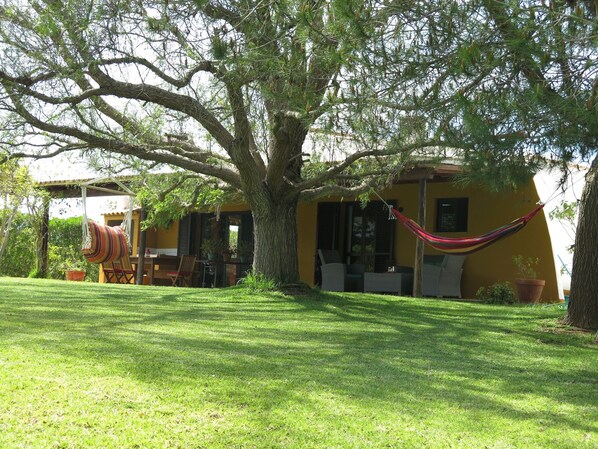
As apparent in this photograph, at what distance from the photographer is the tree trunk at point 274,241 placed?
31.5 ft

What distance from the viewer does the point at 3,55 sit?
6762 mm

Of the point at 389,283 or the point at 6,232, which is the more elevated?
the point at 6,232

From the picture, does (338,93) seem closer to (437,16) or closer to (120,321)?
(437,16)

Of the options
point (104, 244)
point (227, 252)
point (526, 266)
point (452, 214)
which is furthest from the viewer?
point (227, 252)

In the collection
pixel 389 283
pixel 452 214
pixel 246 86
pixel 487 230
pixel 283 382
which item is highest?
pixel 246 86

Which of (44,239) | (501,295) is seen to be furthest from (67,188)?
(501,295)

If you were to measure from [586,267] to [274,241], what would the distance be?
4099 millimetres

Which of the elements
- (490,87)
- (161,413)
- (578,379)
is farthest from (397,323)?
(161,413)

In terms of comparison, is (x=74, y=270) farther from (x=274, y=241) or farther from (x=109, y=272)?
(x=274, y=241)

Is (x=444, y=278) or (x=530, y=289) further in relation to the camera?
(x=444, y=278)

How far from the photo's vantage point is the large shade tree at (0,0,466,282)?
4.38m

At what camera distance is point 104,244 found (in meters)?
12.6

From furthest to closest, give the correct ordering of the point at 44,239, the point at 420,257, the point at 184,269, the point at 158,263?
the point at 44,239, the point at 158,263, the point at 184,269, the point at 420,257

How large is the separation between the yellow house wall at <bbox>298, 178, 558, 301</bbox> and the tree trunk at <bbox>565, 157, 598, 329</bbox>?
12.0 ft
